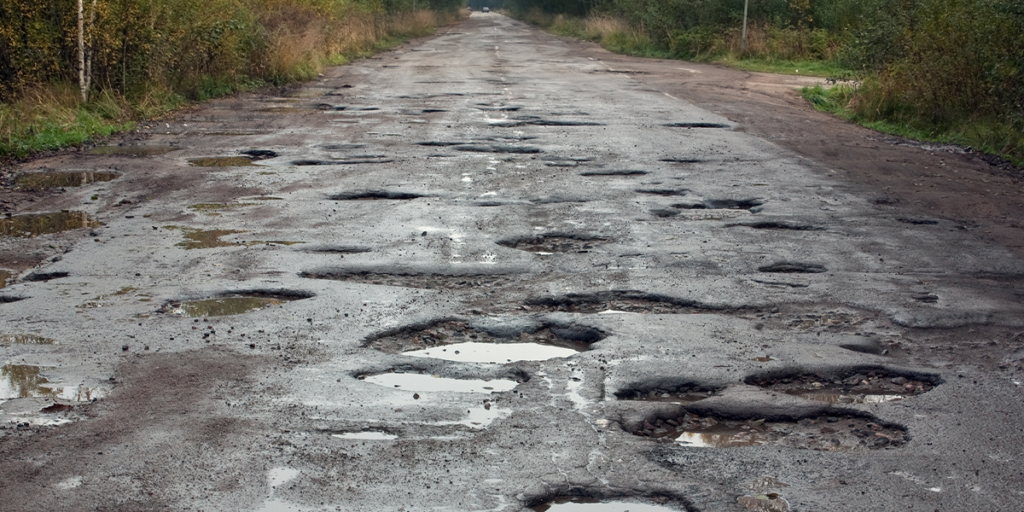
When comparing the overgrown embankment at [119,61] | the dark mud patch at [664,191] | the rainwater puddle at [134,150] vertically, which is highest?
the overgrown embankment at [119,61]

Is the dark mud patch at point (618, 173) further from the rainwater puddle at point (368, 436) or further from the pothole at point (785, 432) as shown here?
the rainwater puddle at point (368, 436)

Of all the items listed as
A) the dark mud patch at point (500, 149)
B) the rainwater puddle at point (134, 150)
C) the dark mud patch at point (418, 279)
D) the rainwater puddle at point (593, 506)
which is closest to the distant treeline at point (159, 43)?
the rainwater puddle at point (134, 150)

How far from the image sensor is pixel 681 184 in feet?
32.4

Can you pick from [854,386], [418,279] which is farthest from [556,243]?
[854,386]

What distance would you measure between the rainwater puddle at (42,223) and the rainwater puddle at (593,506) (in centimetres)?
555

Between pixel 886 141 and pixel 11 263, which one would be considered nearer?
pixel 11 263

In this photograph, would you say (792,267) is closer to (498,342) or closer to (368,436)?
(498,342)

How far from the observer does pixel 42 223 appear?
7996 mm

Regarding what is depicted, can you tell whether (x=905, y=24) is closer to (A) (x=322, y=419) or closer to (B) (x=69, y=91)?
(B) (x=69, y=91)

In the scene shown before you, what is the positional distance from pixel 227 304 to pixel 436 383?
1798 mm

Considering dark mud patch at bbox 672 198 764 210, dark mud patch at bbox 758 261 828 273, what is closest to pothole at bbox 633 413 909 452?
dark mud patch at bbox 758 261 828 273

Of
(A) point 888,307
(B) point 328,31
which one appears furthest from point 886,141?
(B) point 328,31

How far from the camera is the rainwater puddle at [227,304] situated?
585 cm

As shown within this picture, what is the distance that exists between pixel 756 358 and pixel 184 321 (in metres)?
3.16
